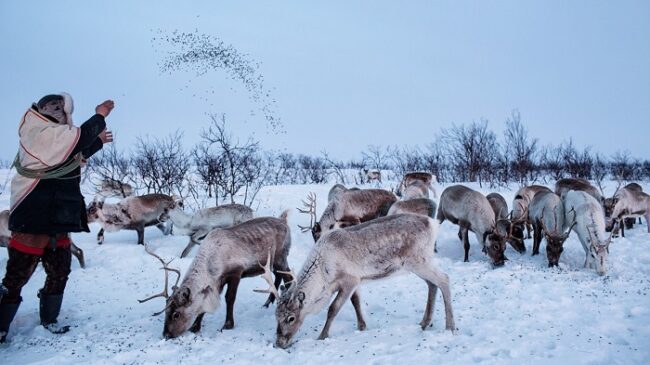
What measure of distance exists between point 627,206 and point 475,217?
181 inches

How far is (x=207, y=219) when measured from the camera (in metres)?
10.1

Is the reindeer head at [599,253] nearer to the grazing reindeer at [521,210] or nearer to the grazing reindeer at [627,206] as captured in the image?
the grazing reindeer at [521,210]

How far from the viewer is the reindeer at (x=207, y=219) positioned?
10016mm

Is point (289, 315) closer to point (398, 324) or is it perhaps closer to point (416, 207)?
point (398, 324)

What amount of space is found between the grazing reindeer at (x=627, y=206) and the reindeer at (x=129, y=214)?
1053 centimetres

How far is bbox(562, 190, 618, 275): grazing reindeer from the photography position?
7.84m

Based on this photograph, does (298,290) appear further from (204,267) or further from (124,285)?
(124,285)

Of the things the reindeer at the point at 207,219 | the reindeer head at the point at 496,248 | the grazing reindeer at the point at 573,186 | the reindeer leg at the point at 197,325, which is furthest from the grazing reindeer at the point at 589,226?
the reindeer at the point at 207,219

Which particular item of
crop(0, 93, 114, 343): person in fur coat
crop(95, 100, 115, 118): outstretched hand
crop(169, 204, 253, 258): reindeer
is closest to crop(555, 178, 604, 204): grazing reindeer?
crop(169, 204, 253, 258): reindeer

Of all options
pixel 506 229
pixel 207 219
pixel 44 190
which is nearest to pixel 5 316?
pixel 44 190

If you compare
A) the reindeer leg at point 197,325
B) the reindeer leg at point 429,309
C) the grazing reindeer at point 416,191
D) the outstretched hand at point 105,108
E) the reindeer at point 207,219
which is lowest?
the reindeer leg at point 197,325

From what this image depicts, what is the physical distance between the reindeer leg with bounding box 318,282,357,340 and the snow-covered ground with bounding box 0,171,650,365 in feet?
0.49

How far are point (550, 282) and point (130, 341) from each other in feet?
18.7

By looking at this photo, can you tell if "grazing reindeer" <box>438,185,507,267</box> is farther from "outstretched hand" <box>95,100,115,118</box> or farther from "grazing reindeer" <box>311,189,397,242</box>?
"outstretched hand" <box>95,100,115,118</box>
